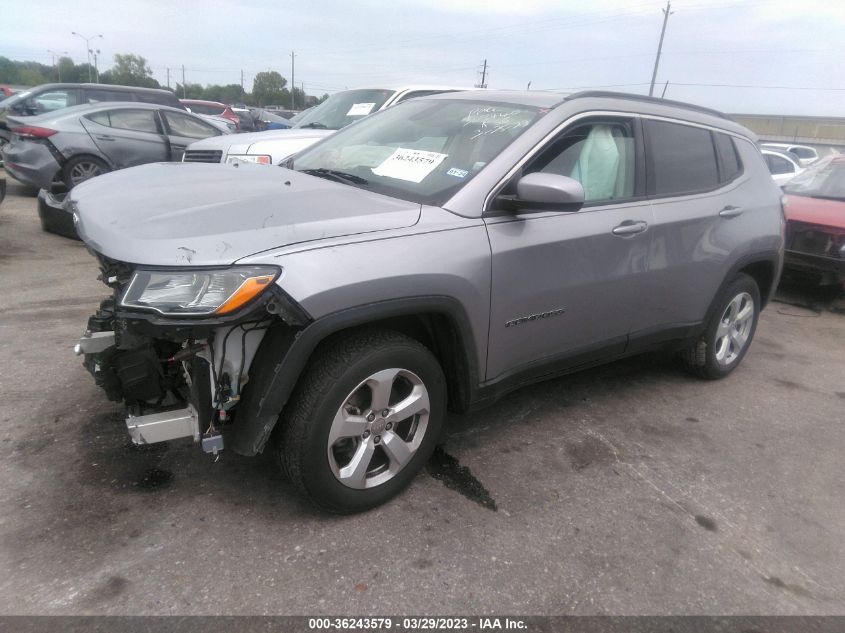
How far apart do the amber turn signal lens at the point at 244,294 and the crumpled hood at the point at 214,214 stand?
102 mm

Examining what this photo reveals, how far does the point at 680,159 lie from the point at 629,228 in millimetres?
797

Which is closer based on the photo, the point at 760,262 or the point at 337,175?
the point at 337,175

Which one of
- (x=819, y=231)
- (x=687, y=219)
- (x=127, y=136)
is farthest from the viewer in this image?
(x=127, y=136)

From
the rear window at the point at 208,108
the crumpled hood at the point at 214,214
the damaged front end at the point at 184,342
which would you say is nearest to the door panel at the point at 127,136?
the crumpled hood at the point at 214,214

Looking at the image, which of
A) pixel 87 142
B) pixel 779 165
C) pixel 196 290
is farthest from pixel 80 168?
pixel 779 165

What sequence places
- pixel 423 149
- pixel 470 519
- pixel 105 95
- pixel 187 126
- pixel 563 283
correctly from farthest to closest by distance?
1. pixel 105 95
2. pixel 187 126
3. pixel 423 149
4. pixel 563 283
5. pixel 470 519

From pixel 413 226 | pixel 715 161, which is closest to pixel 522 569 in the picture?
pixel 413 226

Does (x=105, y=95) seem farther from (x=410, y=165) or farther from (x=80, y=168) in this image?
(x=410, y=165)

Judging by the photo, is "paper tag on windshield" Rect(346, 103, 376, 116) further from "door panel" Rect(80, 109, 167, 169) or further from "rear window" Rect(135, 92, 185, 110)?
"rear window" Rect(135, 92, 185, 110)

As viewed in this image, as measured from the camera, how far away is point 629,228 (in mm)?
3301

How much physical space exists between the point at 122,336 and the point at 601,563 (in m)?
2.11

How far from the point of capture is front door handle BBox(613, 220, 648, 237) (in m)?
3.26

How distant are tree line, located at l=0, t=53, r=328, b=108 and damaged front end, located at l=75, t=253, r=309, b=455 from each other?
71.5 m

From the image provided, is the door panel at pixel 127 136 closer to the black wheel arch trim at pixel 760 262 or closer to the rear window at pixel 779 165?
the black wheel arch trim at pixel 760 262
